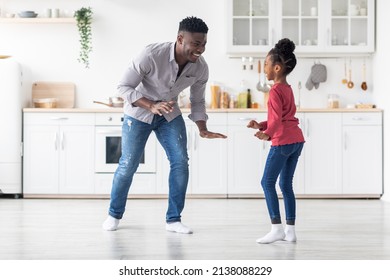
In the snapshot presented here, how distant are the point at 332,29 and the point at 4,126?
313 centimetres

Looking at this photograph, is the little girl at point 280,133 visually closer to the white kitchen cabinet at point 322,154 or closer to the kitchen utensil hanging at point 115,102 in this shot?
the white kitchen cabinet at point 322,154

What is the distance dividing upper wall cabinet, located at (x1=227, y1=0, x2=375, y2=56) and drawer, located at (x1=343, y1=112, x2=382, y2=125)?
64 centimetres

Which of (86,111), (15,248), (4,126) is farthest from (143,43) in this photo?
(15,248)

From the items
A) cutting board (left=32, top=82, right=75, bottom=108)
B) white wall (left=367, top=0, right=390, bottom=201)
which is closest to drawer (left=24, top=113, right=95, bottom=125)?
cutting board (left=32, top=82, right=75, bottom=108)

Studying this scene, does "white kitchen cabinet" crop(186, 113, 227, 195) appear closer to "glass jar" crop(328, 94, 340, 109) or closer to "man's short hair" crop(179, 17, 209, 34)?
"glass jar" crop(328, 94, 340, 109)

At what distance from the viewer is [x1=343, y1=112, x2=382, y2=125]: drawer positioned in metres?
6.34

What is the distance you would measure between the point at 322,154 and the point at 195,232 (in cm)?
250

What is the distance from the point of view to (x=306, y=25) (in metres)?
6.59

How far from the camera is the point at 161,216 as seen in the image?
5.05 metres

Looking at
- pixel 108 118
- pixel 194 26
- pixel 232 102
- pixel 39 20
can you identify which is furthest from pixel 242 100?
pixel 194 26

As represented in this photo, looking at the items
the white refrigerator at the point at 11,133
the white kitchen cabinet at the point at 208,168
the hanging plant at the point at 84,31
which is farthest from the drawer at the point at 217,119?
the white refrigerator at the point at 11,133

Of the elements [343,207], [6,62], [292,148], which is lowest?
[343,207]
